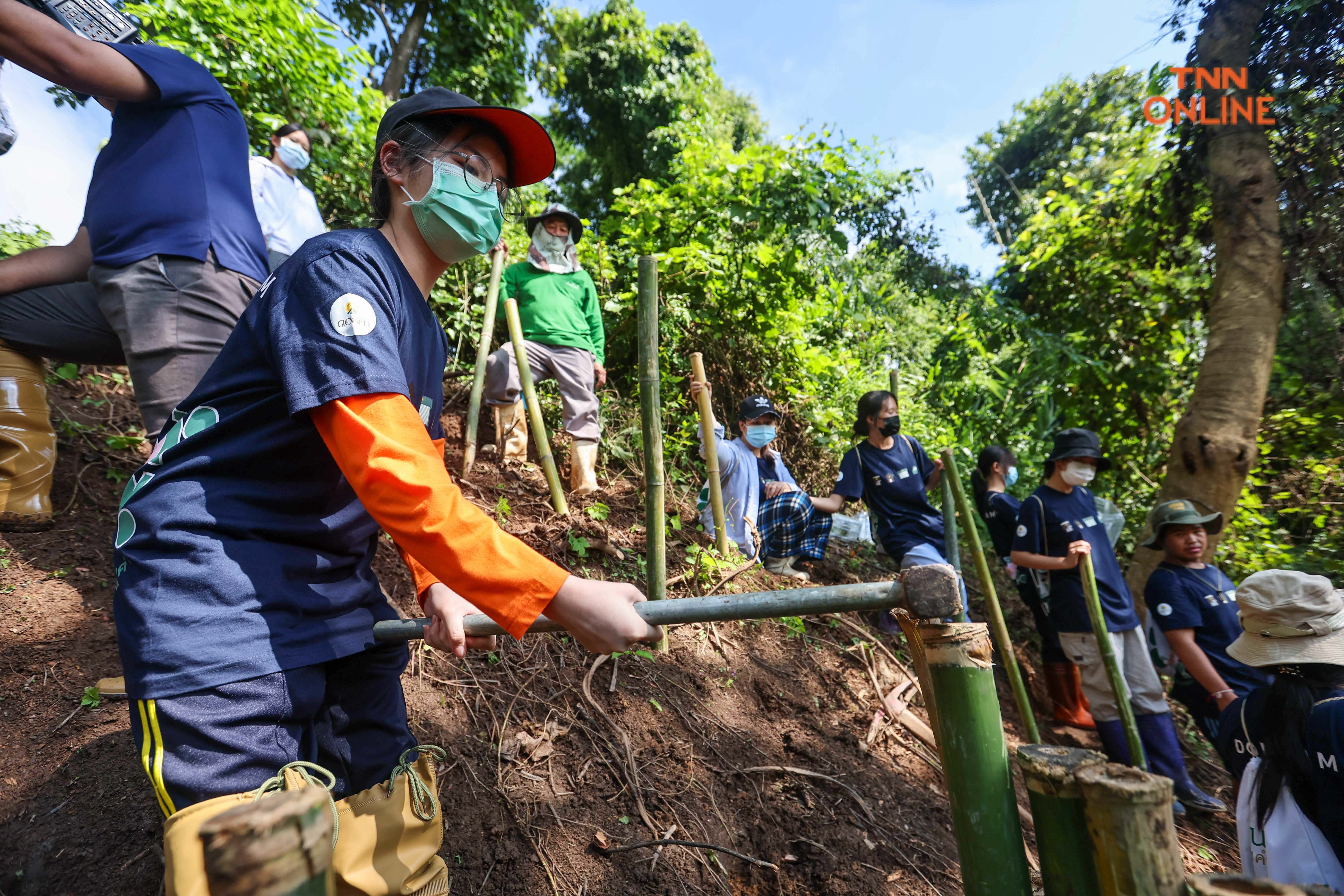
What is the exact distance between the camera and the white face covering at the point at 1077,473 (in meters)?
4.11

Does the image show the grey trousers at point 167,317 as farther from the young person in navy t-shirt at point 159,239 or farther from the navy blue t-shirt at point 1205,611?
the navy blue t-shirt at point 1205,611

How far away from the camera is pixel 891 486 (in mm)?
4602

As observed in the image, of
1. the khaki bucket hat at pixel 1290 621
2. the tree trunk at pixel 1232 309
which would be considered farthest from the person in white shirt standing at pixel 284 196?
the tree trunk at pixel 1232 309

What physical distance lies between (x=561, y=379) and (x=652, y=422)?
2069 millimetres

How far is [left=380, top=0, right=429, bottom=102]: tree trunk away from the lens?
792cm

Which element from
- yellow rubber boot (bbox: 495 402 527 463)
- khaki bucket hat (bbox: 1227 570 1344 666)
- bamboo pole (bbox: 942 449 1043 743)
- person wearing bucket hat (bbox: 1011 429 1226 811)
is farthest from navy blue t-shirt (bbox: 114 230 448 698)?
person wearing bucket hat (bbox: 1011 429 1226 811)

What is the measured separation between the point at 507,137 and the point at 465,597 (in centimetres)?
115

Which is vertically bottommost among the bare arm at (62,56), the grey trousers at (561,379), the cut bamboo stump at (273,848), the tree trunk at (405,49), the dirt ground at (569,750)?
the dirt ground at (569,750)

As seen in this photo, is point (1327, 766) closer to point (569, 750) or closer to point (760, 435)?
point (569, 750)

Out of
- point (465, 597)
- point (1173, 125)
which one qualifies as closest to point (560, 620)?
point (465, 597)

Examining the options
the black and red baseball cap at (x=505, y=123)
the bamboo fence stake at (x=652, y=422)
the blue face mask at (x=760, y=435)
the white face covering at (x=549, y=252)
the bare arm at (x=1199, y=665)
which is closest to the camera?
the black and red baseball cap at (x=505, y=123)

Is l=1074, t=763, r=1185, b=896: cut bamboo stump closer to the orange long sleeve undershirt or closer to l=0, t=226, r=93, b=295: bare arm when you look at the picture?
the orange long sleeve undershirt

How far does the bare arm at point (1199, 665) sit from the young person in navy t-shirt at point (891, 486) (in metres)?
1.30

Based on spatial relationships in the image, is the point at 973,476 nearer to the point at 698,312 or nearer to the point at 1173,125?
the point at 698,312
